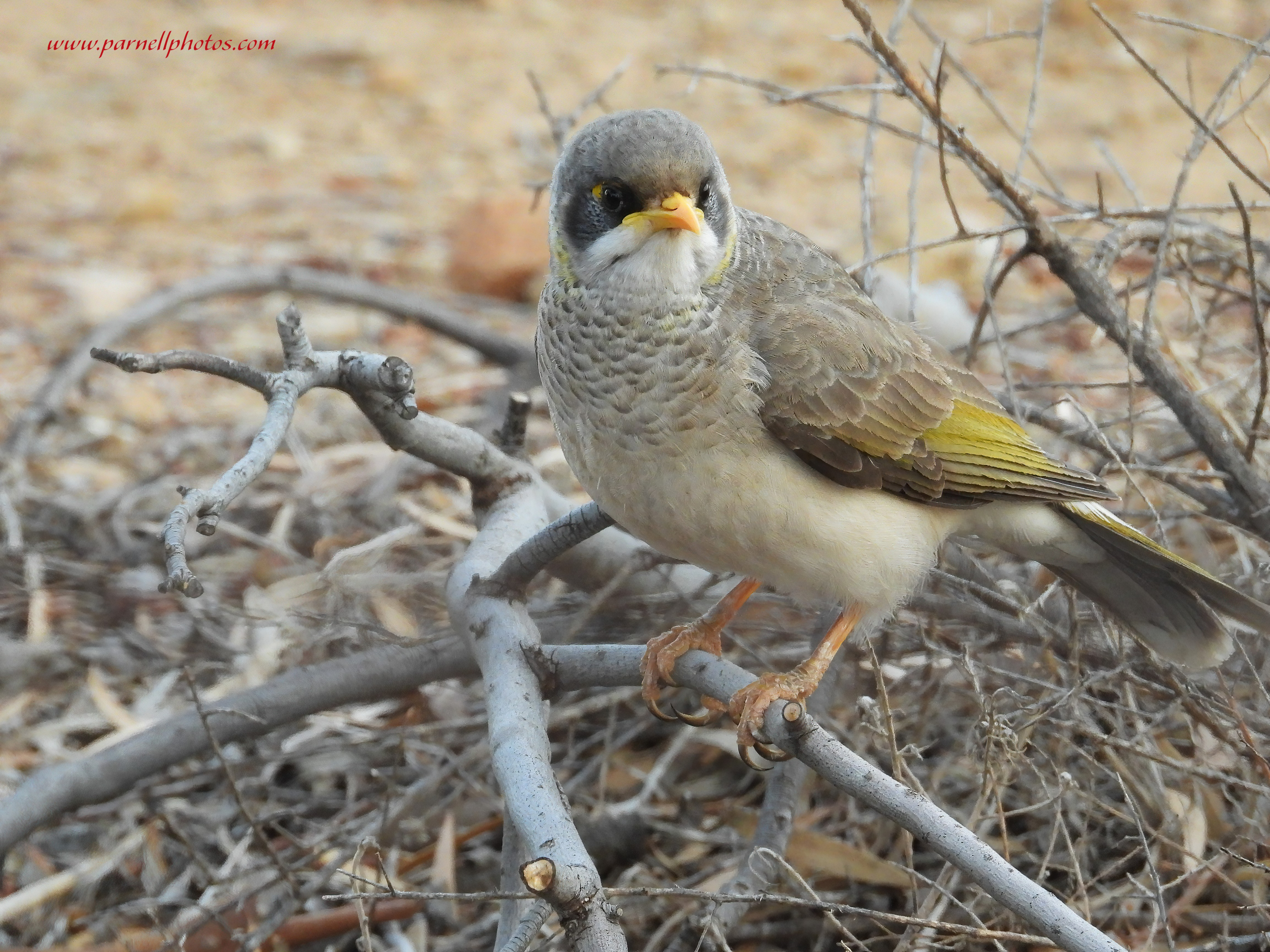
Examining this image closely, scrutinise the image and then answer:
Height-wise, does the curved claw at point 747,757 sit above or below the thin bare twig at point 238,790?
above

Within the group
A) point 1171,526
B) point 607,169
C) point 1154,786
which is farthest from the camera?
point 1171,526

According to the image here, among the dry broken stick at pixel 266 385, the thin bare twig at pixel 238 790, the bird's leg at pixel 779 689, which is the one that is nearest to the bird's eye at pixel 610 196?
the dry broken stick at pixel 266 385

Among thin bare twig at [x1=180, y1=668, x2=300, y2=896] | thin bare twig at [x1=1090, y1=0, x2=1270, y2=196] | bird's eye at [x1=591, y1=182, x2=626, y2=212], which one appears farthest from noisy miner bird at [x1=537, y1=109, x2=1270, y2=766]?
thin bare twig at [x1=180, y1=668, x2=300, y2=896]

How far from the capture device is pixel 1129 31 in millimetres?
11055

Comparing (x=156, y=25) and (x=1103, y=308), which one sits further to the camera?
(x=156, y=25)

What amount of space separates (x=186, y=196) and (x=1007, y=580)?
23.1 ft

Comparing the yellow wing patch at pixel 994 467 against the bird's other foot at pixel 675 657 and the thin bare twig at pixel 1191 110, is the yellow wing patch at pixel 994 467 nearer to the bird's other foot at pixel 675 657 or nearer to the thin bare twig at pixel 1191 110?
the bird's other foot at pixel 675 657

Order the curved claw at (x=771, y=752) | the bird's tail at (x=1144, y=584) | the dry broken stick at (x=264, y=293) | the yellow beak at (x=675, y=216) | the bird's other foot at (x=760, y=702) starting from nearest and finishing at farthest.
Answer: the yellow beak at (x=675, y=216) → the curved claw at (x=771, y=752) → the bird's other foot at (x=760, y=702) → the bird's tail at (x=1144, y=584) → the dry broken stick at (x=264, y=293)

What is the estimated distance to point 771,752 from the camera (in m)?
3.41

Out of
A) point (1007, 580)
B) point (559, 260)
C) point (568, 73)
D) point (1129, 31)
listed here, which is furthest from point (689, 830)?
point (1129, 31)

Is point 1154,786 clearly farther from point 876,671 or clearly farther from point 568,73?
point 568,73

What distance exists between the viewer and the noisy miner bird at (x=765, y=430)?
10.7 ft

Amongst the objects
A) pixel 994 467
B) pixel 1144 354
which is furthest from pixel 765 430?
pixel 1144 354

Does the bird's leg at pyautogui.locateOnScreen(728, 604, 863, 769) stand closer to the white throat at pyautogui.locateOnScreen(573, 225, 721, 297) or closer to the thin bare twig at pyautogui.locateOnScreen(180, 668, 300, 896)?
the white throat at pyautogui.locateOnScreen(573, 225, 721, 297)
